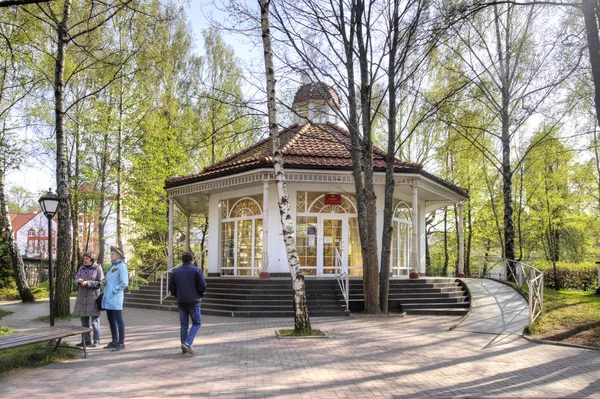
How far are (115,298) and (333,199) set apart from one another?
33.6 ft

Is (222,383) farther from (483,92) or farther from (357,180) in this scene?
(483,92)

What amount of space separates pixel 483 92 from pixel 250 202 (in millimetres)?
9981

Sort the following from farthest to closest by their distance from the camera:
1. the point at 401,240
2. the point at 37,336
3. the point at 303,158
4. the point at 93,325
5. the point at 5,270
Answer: the point at 5,270 → the point at 401,240 → the point at 303,158 → the point at 93,325 → the point at 37,336

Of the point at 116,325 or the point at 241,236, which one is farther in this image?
the point at 241,236

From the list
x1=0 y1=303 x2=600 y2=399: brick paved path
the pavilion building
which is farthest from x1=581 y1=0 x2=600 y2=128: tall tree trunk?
the pavilion building

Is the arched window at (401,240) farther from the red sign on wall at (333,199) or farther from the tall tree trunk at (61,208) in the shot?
the tall tree trunk at (61,208)

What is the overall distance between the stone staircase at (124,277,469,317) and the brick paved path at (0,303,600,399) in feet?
10.1

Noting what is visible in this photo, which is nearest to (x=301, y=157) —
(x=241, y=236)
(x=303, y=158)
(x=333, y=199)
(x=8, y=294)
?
(x=303, y=158)

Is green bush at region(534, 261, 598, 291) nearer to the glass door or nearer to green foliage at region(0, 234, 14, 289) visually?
the glass door

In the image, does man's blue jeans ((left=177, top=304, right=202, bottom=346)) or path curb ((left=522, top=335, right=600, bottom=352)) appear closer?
man's blue jeans ((left=177, top=304, right=202, bottom=346))

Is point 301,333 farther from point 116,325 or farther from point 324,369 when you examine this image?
point 116,325

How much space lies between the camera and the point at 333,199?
56.1ft

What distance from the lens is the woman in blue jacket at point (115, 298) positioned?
26.0 feet

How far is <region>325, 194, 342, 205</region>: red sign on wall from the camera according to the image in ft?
56.0
